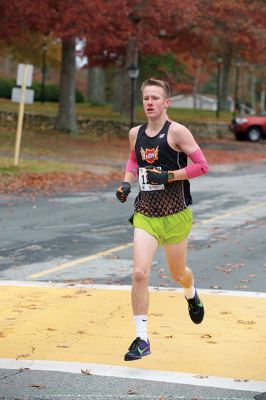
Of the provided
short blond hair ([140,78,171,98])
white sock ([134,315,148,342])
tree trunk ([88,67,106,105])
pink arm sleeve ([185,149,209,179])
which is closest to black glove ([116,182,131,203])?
pink arm sleeve ([185,149,209,179])

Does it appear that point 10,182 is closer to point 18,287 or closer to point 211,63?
point 18,287

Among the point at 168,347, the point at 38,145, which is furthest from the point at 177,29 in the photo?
the point at 168,347

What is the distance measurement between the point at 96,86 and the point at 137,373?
172 feet

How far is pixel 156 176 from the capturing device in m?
6.93

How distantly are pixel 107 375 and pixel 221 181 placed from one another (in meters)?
19.3

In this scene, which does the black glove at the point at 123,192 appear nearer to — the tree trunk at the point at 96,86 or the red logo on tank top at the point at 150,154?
the red logo on tank top at the point at 150,154

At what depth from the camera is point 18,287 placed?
10.0m

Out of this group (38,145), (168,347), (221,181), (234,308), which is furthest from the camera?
(38,145)

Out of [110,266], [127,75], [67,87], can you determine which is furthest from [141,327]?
[127,75]

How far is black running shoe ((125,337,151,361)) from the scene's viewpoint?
6.64 meters

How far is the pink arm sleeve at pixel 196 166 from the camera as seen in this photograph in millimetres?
6965

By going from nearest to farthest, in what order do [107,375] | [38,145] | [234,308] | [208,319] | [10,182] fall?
[107,375] → [208,319] → [234,308] → [10,182] → [38,145]

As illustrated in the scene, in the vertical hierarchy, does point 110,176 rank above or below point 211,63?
below

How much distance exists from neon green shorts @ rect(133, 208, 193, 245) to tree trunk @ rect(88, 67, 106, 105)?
49.8 metres
